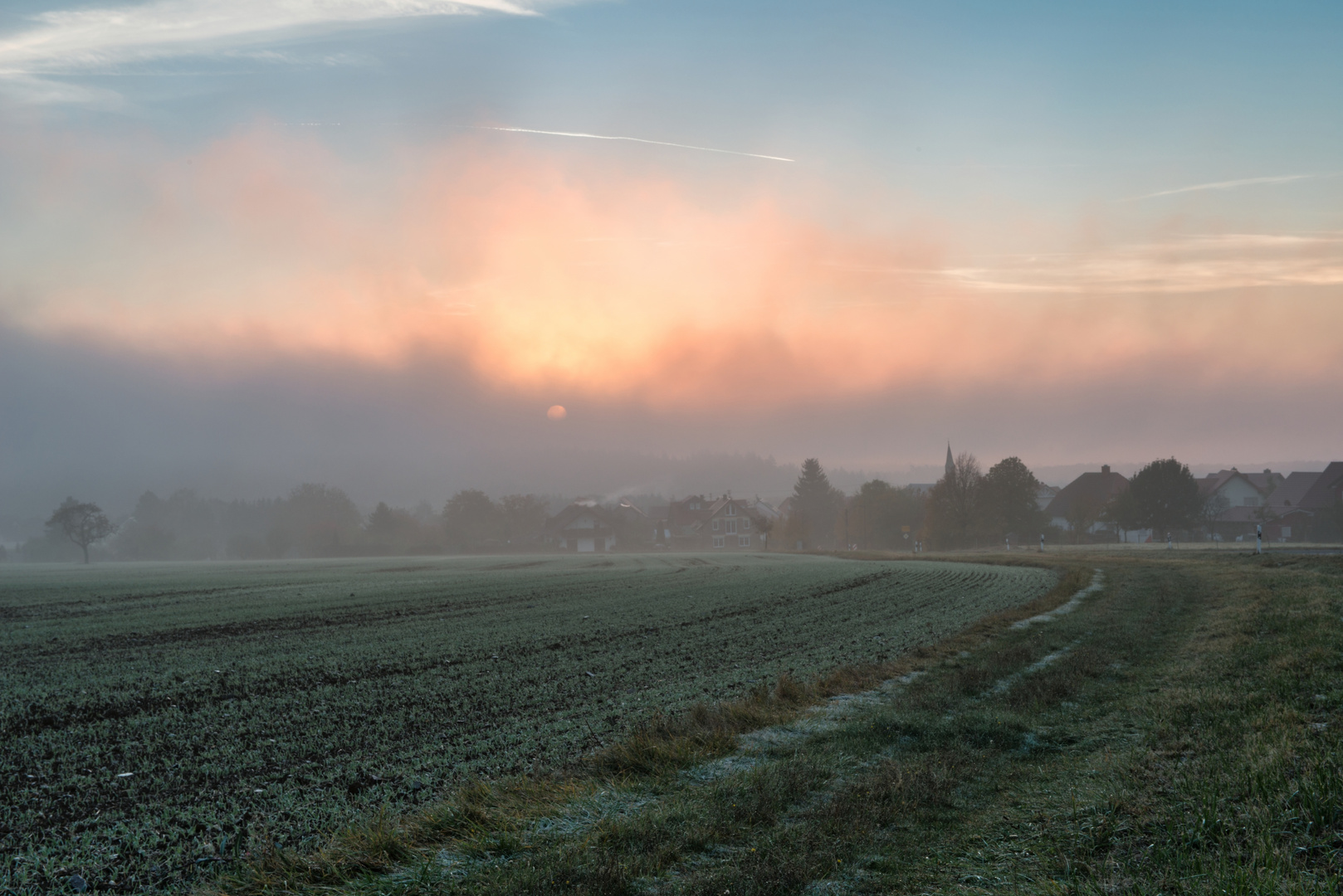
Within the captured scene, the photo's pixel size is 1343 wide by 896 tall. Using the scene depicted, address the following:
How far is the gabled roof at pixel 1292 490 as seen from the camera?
108875 mm

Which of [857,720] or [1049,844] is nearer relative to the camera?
[1049,844]

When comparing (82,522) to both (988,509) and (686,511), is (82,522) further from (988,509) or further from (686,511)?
(988,509)

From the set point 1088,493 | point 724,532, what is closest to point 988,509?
point 1088,493

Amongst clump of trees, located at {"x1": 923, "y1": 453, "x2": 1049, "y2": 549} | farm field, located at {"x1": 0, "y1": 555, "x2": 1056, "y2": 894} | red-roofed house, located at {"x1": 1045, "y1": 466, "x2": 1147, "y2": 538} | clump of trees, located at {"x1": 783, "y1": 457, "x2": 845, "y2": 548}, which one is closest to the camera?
farm field, located at {"x1": 0, "y1": 555, "x2": 1056, "y2": 894}

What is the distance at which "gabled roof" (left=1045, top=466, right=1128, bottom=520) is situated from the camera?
12038cm

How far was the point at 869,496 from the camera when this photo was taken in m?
123

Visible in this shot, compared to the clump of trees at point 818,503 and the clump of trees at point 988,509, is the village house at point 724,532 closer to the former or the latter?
the clump of trees at point 818,503

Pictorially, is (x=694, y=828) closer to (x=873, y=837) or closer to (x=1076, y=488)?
(x=873, y=837)

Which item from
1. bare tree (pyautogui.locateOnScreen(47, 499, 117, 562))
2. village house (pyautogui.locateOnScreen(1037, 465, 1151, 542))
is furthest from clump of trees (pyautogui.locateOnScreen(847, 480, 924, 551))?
bare tree (pyautogui.locateOnScreen(47, 499, 117, 562))

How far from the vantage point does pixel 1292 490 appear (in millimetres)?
112875

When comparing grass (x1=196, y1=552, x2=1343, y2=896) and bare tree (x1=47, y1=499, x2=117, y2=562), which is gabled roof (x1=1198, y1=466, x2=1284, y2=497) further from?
bare tree (x1=47, y1=499, x2=117, y2=562)

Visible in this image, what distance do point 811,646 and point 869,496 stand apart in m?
107

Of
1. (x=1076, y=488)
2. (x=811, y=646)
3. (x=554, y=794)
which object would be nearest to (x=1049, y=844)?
(x=554, y=794)

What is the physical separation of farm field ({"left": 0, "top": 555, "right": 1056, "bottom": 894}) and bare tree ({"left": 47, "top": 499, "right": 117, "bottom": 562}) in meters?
136
